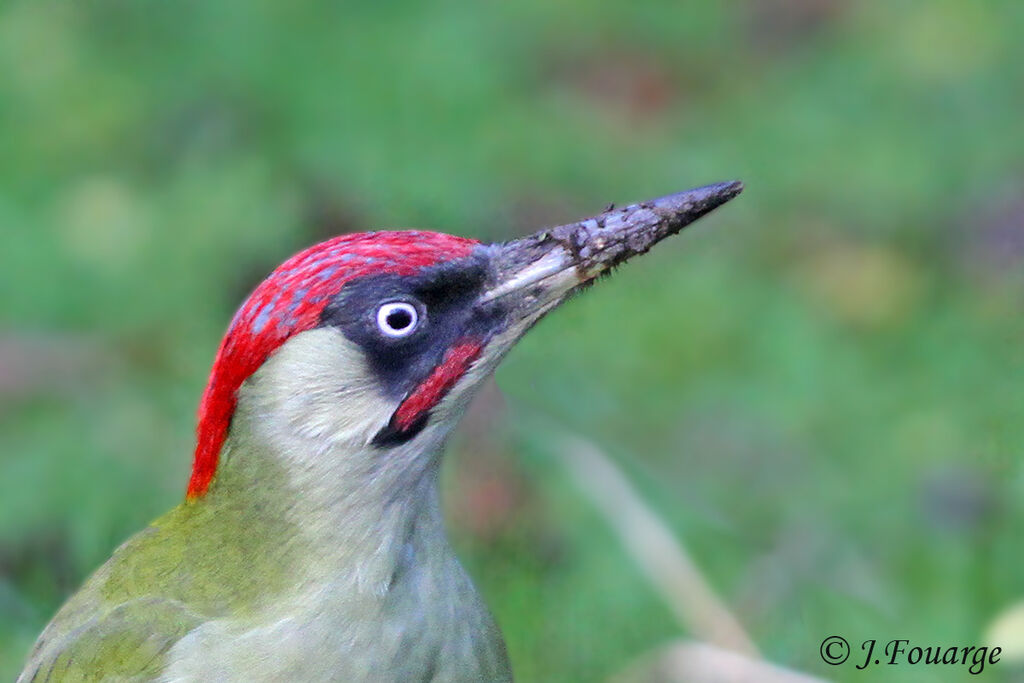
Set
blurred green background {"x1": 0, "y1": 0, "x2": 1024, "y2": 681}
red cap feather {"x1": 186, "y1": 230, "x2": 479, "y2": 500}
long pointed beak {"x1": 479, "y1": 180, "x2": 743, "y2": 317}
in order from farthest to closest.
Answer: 1. blurred green background {"x1": 0, "y1": 0, "x2": 1024, "y2": 681}
2. long pointed beak {"x1": 479, "y1": 180, "x2": 743, "y2": 317}
3. red cap feather {"x1": 186, "y1": 230, "x2": 479, "y2": 500}

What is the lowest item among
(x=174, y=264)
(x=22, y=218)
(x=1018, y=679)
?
(x=1018, y=679)

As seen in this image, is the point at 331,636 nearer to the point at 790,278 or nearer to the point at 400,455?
the point at 400,455

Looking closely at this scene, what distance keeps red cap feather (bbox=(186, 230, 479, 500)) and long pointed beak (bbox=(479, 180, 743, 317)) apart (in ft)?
0.30

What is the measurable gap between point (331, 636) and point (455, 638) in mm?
226

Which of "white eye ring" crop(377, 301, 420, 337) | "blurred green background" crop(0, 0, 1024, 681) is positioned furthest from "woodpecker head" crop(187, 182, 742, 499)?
"blurred green background" crop(0, 0, 1024, 681)

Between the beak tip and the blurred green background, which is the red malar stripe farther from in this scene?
the blurred green background

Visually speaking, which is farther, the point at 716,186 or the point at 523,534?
the point at 523,534

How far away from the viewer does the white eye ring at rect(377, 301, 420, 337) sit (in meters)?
2.32

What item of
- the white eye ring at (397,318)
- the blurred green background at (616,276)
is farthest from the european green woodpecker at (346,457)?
the blurred green background at (616,276)

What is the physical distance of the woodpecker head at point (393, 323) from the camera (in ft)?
7.60

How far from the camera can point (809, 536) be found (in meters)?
4.05

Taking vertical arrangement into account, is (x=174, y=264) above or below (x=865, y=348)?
above

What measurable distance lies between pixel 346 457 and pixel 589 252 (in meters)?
0.48

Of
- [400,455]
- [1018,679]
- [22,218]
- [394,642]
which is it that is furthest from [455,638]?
[22,218]
